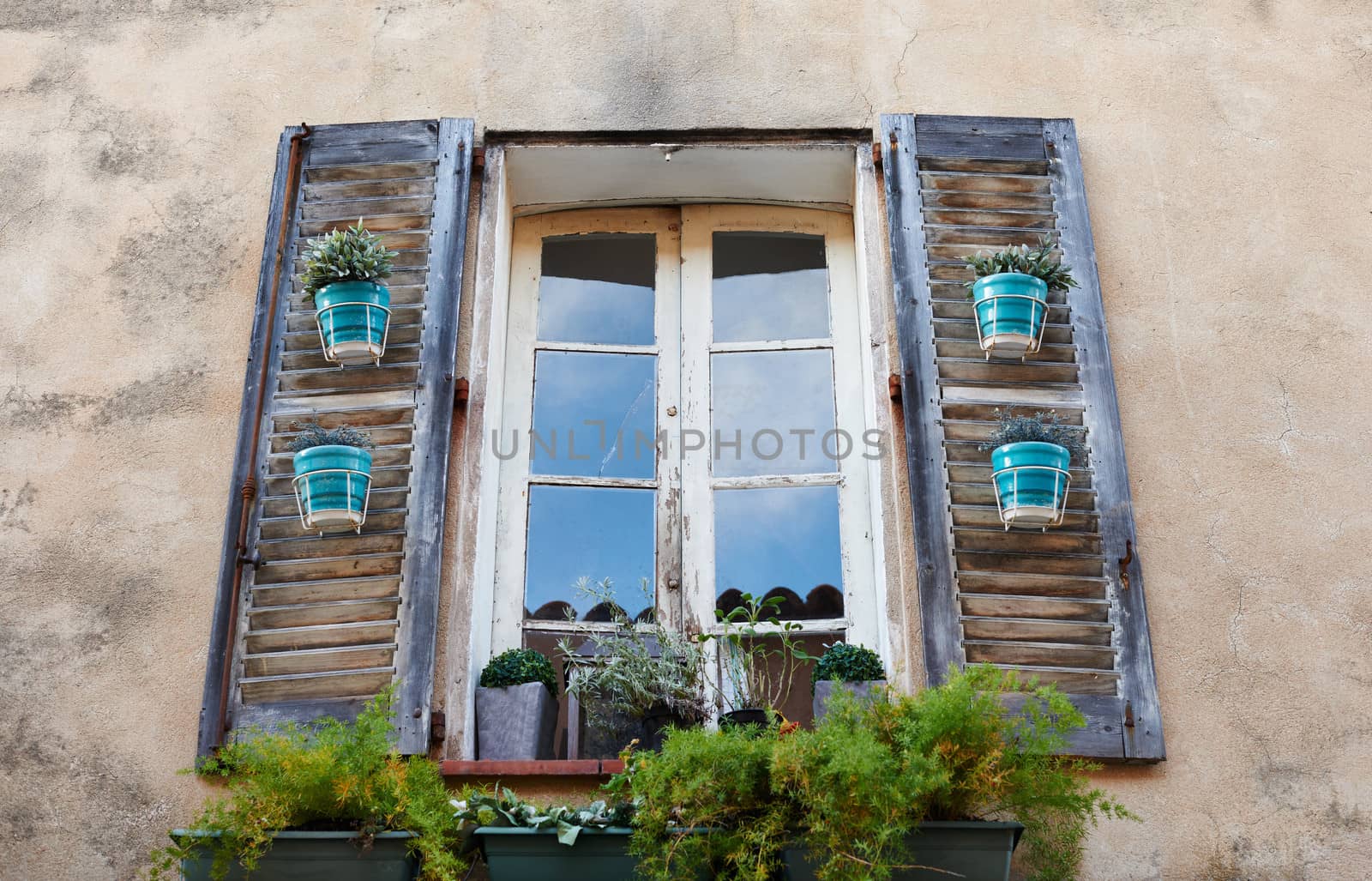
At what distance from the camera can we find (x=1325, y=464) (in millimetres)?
3904

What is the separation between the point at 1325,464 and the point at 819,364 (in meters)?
1.48

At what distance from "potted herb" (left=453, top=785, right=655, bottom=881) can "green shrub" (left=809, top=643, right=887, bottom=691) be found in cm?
72

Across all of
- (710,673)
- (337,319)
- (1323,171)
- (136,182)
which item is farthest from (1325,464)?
(136,182)

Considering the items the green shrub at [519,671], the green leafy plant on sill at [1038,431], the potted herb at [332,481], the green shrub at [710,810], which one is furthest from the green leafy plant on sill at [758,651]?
the potted herb at [332,481]

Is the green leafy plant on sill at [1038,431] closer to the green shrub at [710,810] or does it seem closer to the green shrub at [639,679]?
the green shrub at [639,679]

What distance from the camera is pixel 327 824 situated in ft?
10.0

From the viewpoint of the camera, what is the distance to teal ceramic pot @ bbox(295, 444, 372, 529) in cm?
361

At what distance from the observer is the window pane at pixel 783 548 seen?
4.04 m

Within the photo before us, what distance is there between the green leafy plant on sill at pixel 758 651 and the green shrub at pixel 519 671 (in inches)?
16.5

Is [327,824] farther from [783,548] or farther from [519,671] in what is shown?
[783,548]

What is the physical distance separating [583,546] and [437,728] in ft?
2.66

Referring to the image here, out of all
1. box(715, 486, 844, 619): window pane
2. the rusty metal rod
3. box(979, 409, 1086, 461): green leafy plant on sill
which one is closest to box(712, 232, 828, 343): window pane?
box(715, 486, 844, 619): window pane

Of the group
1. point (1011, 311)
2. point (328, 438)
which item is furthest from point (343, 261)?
point (1011, 311)

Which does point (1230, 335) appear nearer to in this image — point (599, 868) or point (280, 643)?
point (599, 868)
